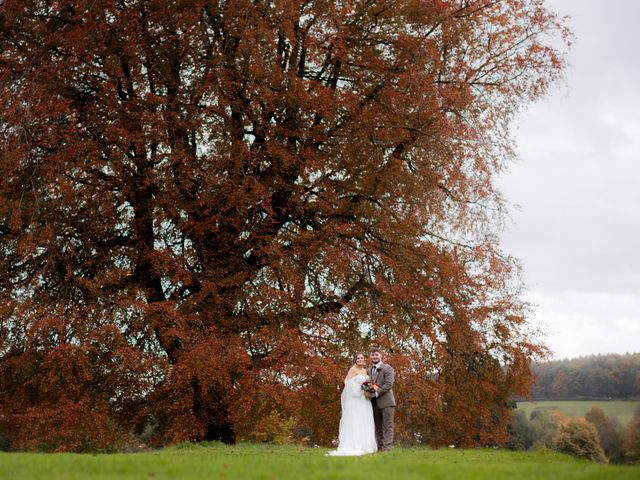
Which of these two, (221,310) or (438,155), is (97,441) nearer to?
(221,310)

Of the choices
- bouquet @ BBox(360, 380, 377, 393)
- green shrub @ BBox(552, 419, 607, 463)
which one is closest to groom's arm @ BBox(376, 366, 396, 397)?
bouquet @ BBox(360, 380, 377, 393)

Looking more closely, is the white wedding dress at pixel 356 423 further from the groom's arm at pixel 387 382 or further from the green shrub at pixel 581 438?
the green shrub at pixel 581 438

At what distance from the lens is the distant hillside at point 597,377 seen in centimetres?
5362

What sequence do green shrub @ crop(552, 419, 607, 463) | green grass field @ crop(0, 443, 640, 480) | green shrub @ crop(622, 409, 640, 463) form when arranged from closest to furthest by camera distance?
green grass field @ crop(0, 443, 640, 480) < green shrub @ crop(622, 409, 640, 463) < green shrub @ crop(552, 419, 607, 463)

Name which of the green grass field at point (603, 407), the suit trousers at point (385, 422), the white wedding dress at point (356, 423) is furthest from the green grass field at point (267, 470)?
the green grass field at point (603, 407)

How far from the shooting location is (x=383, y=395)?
17.3 metres

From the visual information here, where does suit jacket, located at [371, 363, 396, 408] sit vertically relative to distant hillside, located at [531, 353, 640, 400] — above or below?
below

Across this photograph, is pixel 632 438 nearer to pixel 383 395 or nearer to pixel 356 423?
pixel 383 395

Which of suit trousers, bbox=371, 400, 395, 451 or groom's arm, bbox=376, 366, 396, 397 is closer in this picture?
groom's arm, bbox=376, 366, 396, 397

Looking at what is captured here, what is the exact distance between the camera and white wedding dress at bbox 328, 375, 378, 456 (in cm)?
1698

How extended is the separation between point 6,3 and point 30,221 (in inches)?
229

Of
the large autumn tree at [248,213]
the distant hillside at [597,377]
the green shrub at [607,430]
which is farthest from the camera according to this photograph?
the distant hillside at [597,377]

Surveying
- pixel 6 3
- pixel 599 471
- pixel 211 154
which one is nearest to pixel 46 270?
pixel 211 154

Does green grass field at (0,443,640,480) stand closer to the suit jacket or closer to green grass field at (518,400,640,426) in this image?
the suit jacket
